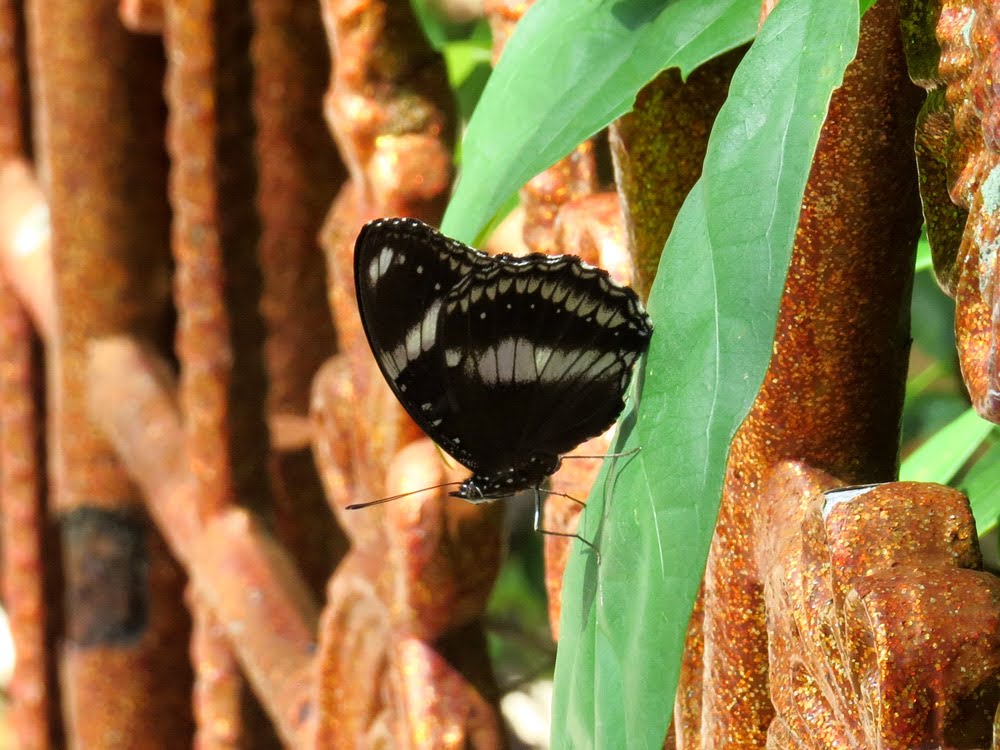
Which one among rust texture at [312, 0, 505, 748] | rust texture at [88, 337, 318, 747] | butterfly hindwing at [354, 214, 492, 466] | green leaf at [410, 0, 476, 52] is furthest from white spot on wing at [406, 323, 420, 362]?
green leaf at [410, 0, 476, 52]

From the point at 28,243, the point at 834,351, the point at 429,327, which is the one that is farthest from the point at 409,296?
the point at 28,243

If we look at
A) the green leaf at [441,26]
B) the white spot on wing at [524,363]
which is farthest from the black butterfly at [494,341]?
the green leaf at [441,26]

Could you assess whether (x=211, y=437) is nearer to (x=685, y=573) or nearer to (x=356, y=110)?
(x=356, y=110)

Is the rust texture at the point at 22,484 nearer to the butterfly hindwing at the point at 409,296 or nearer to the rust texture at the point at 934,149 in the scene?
the butterfly hindwing at the point at 409,296

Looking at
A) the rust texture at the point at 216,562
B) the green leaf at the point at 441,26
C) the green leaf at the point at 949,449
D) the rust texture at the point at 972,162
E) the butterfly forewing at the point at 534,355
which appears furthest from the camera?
the green leaf at the point at 441,26

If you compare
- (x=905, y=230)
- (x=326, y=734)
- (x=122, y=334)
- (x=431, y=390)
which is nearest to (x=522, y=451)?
(x=431, y=390)

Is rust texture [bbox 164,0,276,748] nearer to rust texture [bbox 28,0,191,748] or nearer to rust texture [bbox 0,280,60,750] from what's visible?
rust texture [bbox 28,0,191,748]

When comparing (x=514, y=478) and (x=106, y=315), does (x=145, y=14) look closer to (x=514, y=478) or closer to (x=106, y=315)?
(x=106, y=315)
